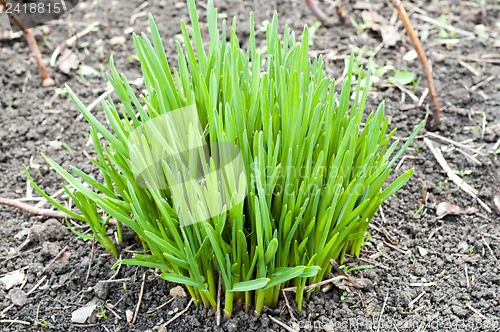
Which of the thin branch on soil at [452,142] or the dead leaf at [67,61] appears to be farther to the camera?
the dead leaf at [67,61]

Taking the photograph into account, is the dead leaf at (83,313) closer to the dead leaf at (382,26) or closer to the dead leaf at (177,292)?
the dead leaf at (177,292)

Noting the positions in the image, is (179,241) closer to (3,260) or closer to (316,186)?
(316,186)

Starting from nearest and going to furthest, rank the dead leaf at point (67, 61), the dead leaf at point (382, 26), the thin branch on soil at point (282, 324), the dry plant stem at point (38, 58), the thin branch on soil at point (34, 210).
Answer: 1. the thin branch on soil at point (282, 324)
2. the thin branch on soil at point (34, 210)
3. the dry plant stem at point (38, 58)
4. the dead leaf at point (67, 61)
5. the dead leaf at point (382, 26)

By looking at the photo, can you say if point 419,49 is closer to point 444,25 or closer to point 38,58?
point 444,25

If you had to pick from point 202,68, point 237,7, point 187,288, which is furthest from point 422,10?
point 187,288

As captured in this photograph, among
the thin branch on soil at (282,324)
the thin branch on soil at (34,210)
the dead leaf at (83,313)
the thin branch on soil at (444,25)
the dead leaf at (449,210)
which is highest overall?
the thin branch on soil at (444,25)

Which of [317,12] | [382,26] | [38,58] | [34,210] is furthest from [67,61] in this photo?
[382,26]

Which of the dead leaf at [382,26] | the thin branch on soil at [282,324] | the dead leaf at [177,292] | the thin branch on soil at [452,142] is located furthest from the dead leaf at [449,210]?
the dead leaf at [382,26]
